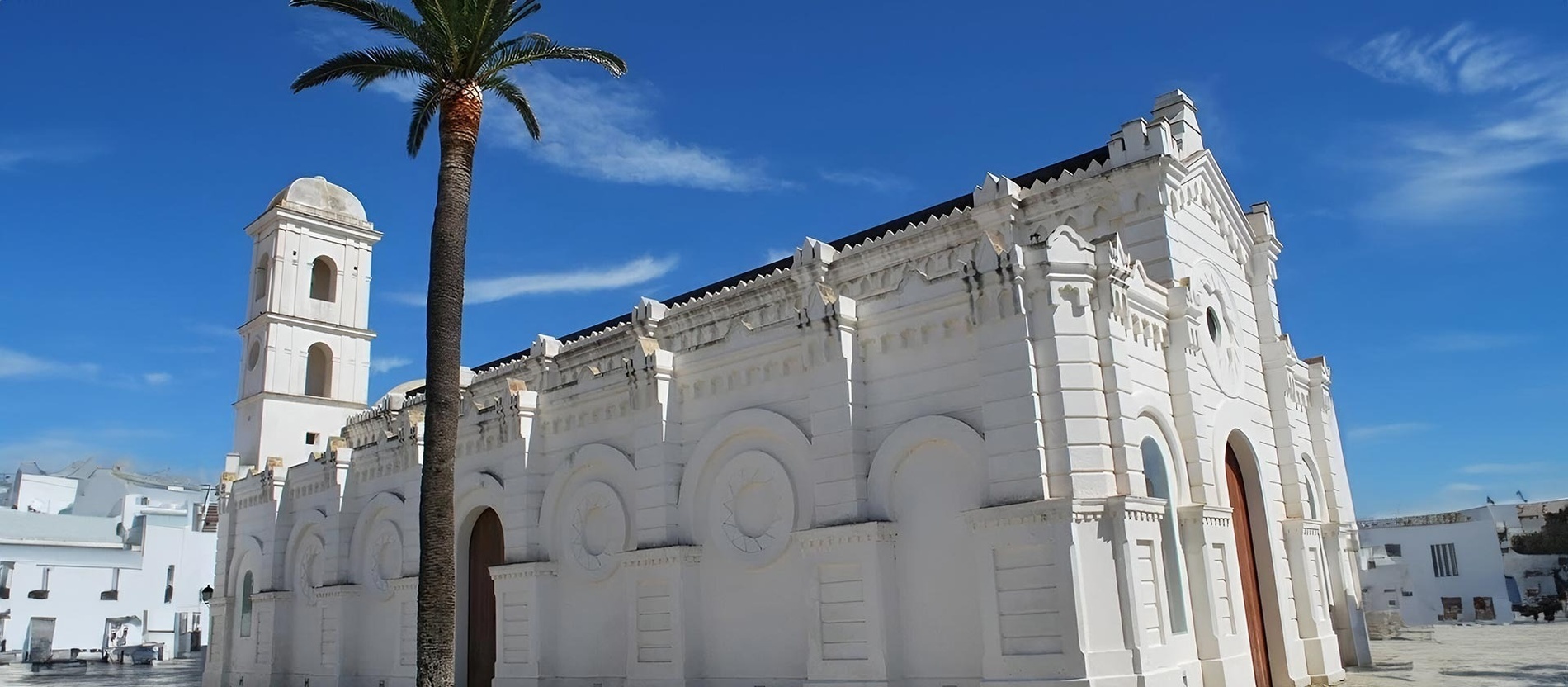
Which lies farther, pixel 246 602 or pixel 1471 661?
pixel 246 602

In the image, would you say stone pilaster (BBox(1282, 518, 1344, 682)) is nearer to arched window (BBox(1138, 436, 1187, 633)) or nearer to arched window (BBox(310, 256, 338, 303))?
arched window (BBox(1138, 436, 1187, 633))

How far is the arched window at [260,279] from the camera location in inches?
1585

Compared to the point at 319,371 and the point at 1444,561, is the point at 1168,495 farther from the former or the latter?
the point at 1444,561

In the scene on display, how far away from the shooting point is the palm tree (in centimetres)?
1605

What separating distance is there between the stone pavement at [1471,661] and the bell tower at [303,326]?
33.4 m

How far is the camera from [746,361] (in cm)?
1906

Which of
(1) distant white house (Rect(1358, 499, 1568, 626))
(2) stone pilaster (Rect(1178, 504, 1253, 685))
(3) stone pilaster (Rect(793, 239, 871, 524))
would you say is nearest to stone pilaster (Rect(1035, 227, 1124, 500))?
(2) stone pilaster (Rect(1178, 504, 1253, 685))

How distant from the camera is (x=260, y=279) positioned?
40.5 m

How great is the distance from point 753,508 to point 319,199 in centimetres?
2926

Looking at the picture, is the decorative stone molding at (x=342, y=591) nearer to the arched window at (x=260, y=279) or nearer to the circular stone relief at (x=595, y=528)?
the circular stone relief at (x=595, y=528)

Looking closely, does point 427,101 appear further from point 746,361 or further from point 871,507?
point 871,507

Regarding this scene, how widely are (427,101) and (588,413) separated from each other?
6917mm

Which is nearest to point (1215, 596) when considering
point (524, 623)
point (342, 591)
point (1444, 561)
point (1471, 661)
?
point (1471, 661)

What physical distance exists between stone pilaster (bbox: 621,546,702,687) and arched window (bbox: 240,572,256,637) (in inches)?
796
